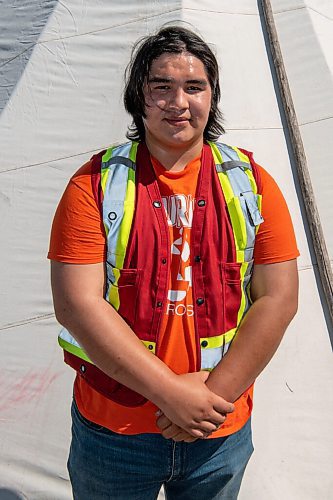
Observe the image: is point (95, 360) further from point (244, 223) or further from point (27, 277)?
point (27, 277)

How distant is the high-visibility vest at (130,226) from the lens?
1331mm

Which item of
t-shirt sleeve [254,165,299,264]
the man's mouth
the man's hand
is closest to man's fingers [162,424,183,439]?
the man's hand

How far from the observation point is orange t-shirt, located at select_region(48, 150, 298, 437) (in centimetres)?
132

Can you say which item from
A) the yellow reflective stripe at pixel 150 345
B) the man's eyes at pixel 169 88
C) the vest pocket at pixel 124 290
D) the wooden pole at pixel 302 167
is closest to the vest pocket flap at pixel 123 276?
the vest pocket at pixel 124 290

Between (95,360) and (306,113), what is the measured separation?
6.23ft

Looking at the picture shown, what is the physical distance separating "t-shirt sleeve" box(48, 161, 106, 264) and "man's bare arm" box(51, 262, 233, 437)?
0.7 inches

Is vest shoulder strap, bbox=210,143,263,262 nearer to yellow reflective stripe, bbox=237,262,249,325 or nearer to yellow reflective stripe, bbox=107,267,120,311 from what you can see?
yellow reflective stripe, bbox=237,262,249,325

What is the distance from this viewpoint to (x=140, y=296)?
4.42 ft

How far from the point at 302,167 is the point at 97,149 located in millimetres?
761

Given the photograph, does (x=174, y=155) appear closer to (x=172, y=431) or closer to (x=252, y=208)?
(x=252, y=208)

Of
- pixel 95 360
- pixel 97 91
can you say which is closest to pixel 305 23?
pixel 97 91

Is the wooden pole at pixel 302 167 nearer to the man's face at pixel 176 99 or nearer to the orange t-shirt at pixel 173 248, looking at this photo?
the orange t-shirt at pixel 173 248

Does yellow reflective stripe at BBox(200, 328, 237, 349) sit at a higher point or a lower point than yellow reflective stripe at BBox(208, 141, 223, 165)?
lower

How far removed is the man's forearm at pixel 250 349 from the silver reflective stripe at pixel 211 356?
11 mm
